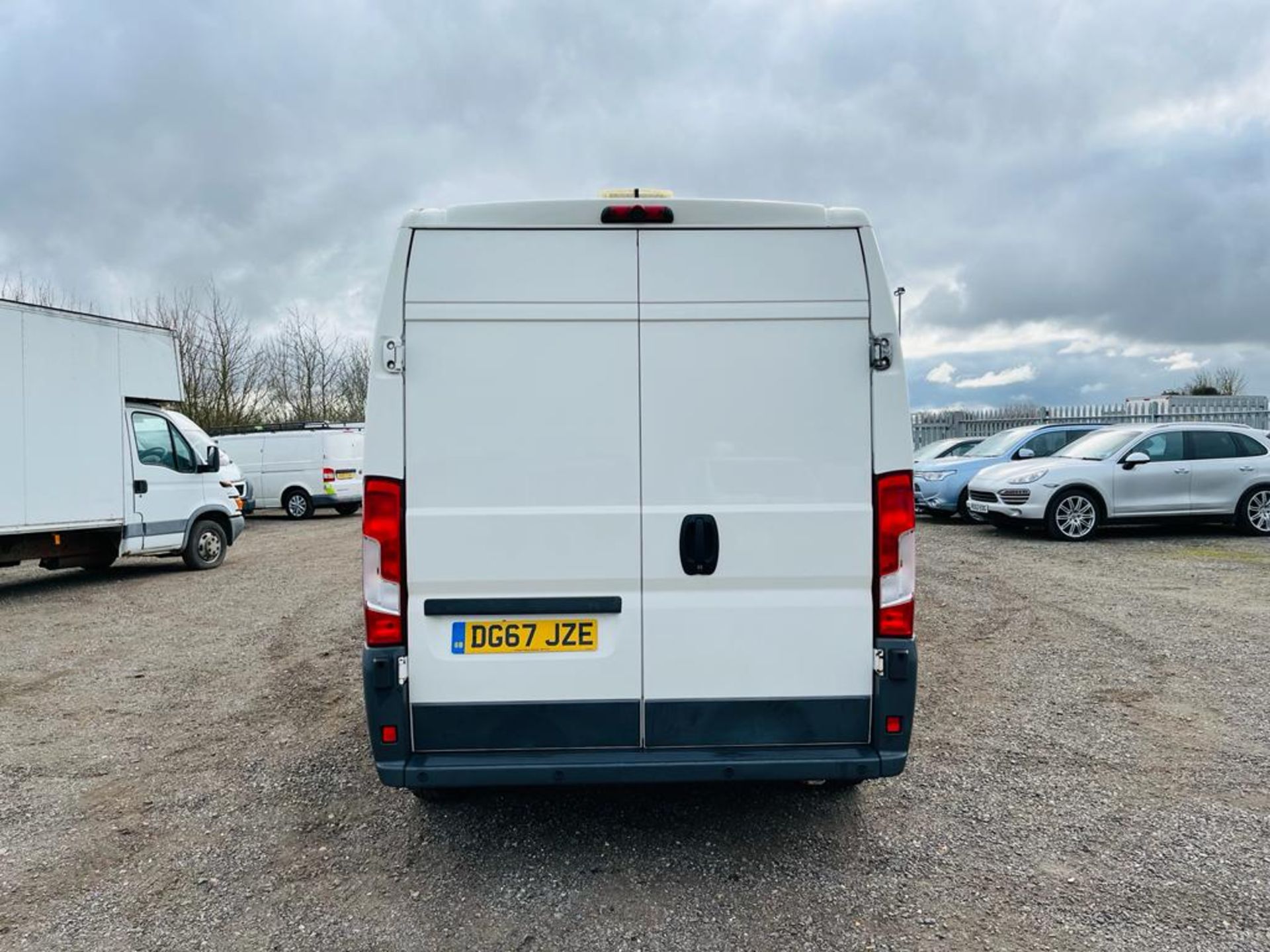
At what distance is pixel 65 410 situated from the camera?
30.8ft

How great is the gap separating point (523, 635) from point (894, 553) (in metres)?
1.42

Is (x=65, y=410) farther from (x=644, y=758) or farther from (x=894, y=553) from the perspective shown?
(x=894, y=553)

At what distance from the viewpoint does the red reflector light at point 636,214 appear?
3.16 meters

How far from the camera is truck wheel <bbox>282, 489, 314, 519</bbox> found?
20.3 meters

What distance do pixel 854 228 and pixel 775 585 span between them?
1.38m

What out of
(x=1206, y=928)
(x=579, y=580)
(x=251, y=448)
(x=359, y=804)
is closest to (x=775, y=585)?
(x=579, y=580)

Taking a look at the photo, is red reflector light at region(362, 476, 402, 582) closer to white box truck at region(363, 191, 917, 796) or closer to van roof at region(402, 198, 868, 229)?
white box truck at region(363, 191, 917, 796)

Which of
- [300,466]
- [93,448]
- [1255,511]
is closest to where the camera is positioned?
[93,448]

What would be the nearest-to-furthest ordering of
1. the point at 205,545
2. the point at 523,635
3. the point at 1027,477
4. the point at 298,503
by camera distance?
the point at 523,635
the point at 205,545
the point at 1027,477
the point at 298,503

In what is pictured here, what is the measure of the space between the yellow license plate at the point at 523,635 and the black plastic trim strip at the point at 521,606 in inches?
1.5

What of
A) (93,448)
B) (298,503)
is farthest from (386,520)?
(298,503)

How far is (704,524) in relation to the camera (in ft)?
10.3

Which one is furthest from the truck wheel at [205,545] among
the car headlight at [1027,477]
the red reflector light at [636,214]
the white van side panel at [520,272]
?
the car headlight at [1027,477]

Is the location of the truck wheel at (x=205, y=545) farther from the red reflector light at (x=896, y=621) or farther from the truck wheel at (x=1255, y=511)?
Answer: the truck wheel at (x=1255, y=511)
